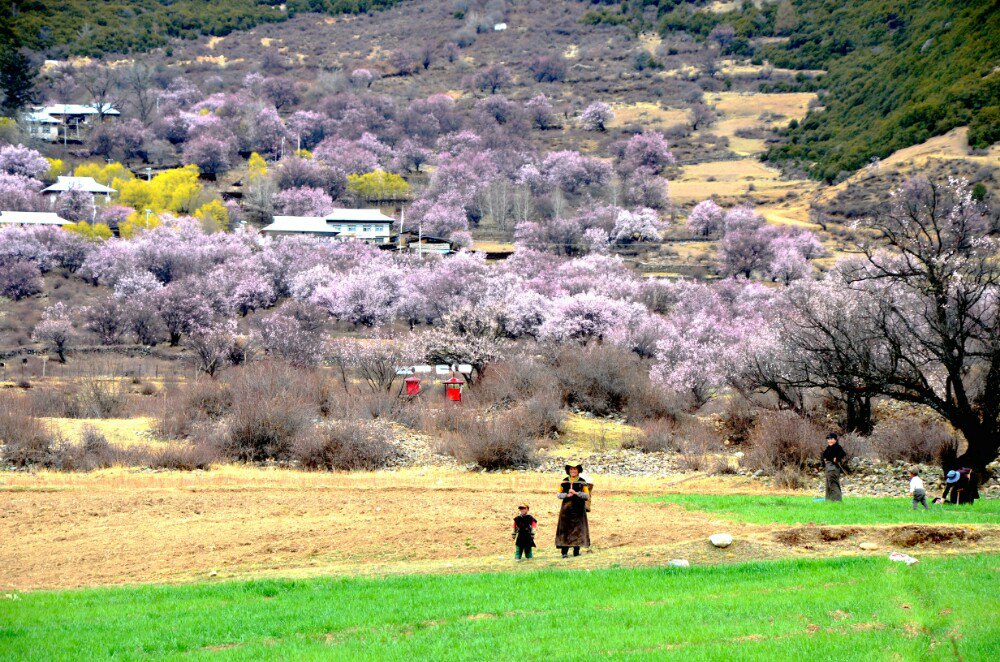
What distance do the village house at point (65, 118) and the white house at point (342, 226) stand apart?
44364 millimetres

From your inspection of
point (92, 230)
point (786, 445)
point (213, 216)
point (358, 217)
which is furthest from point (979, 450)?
point (213, 216)

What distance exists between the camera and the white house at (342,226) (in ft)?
322

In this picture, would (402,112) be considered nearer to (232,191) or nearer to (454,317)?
(232,191)

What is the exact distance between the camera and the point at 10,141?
392 ft

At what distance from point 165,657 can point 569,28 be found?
196264 millimetres

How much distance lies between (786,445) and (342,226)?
7316 cm

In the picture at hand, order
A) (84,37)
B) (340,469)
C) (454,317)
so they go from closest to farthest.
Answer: (340,469) → (454,317) → (84,37)

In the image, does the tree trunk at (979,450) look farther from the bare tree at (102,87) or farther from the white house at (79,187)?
the bare tree at (102,87)

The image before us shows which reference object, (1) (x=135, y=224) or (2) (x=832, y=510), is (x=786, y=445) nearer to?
(2) (x=832, y=510)

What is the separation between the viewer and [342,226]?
330 feet

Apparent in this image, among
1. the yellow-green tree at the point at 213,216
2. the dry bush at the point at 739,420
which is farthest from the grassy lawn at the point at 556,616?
the yellow-green tree at the point at 213,216

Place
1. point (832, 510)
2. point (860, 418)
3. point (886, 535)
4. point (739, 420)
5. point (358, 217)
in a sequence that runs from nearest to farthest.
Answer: point (886, 535)
point (832, 510)
point (860, 418)
point (739, 420)
point (358, 217)

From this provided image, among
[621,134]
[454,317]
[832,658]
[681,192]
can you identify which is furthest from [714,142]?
[832,658]

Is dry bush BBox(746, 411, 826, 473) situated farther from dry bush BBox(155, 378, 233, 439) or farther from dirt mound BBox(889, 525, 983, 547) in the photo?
dry bush BBox(155, 378, 233, 439)
